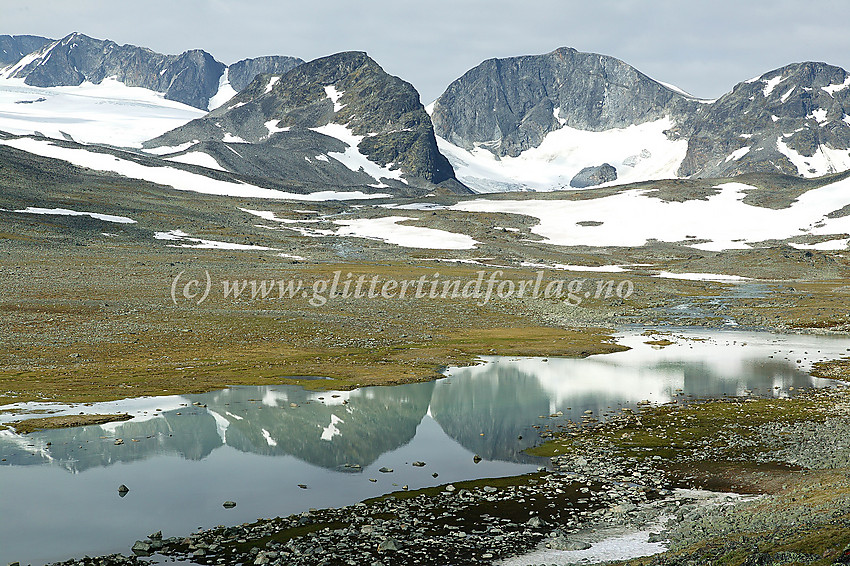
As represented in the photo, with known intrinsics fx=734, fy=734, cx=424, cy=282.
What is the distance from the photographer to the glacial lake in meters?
24.1

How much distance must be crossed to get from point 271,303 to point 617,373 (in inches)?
1630

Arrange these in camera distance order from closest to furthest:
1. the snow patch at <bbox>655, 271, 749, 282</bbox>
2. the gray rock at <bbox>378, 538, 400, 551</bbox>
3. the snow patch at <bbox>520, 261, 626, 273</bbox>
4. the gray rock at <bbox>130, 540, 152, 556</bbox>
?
the gray rock at <bbox>378, 538, 400, 551</bbox>, the gray rock at <bbox>130, 540, 152, 556</bbox>, the snow patch at <bbox>655, 271, 749, 282</bbox>, the snow patch at <bbox>520, 261, 626, 273</bbox>

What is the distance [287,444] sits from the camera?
33.4 meters

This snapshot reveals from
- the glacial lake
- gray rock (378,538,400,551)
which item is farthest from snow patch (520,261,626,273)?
gray rock (378,538,400,551)

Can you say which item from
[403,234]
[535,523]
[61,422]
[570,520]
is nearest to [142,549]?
[535,523]

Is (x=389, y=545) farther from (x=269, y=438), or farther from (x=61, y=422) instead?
(x=61, y=422)

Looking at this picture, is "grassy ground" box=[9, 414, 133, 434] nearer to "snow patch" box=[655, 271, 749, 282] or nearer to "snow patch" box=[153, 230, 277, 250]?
"snow patch" box=[153, 230, 277, 250]

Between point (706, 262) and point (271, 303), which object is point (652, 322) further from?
point (706, 262)

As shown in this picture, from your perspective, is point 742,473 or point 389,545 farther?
point 742,473

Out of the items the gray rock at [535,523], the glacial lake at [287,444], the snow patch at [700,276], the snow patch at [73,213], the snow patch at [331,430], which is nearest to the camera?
the gray rock at [535,523]

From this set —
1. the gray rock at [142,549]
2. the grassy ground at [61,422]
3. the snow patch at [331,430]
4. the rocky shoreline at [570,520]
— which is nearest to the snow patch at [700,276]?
the snow patch at [331,430]

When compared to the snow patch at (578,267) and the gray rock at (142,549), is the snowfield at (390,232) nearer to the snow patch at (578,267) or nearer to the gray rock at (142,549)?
the snow patch at (578,267)

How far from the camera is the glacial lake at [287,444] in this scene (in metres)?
24.1

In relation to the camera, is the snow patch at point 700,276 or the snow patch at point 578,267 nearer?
the snow patch at point 700,276
